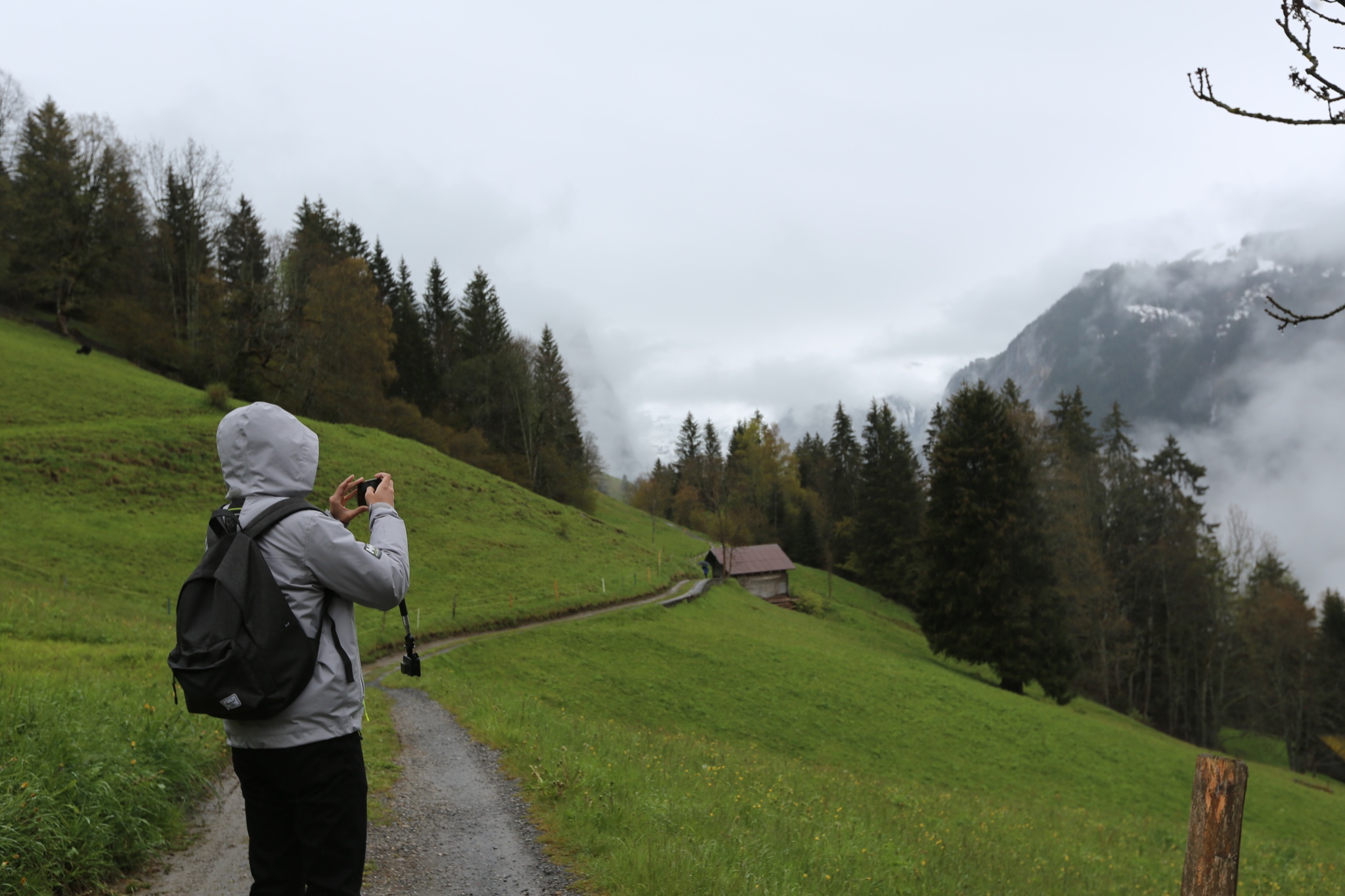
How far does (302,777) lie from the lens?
3.16 m

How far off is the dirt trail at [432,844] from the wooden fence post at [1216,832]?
4243 millimetres

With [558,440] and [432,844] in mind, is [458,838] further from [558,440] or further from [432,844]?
[558,440]

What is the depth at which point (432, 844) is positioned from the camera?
267 inches

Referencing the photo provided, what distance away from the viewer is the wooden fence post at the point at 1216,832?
15.2 ft

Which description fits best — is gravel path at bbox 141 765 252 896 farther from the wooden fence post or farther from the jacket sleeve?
the wooden fence post

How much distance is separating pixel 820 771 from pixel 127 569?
25.0 meters

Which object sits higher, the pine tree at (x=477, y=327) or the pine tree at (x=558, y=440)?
the pine tree at (x=477, y=327)

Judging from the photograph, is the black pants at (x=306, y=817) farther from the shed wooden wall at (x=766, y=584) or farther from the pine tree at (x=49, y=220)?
the pine tree at (x=49, y=220)

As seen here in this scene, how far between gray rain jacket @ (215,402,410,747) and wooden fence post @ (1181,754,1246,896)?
16.3 ft

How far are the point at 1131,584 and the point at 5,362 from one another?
7424 cm

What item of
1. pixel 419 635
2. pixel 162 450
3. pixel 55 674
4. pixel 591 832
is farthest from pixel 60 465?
pixel 591 832

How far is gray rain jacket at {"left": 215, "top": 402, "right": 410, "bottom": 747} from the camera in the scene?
3164 mm

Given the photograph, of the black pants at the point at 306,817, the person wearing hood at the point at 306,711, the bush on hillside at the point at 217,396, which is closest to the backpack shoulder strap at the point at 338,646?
the person wearing hood at the point at 306,711

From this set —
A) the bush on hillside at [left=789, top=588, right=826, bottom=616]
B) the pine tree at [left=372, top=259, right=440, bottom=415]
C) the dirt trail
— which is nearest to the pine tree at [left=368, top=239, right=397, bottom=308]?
the pine tree at [left=372, top=259, right=440, bottom=415]
